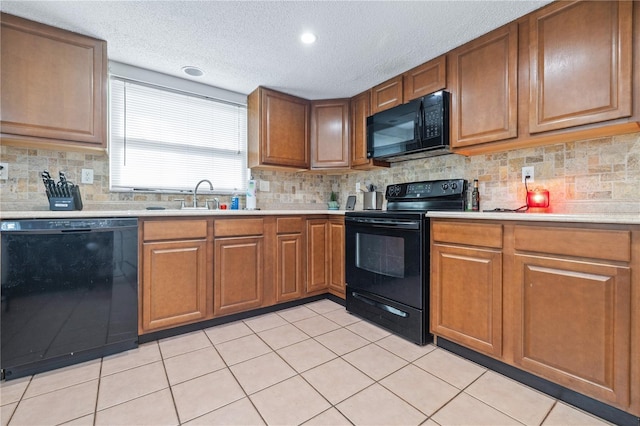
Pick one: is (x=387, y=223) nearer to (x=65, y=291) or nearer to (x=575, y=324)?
(x=575, y=324)

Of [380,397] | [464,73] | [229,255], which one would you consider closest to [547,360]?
[380,397]

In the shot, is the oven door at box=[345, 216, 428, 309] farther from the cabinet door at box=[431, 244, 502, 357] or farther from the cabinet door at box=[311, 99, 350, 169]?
the cabinet door at box=[311, 99, 350, 169]

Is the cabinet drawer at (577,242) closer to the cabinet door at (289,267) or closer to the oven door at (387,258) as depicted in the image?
the oven door at (387,258)

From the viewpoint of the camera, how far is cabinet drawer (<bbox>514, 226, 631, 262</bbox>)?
1.26 metres

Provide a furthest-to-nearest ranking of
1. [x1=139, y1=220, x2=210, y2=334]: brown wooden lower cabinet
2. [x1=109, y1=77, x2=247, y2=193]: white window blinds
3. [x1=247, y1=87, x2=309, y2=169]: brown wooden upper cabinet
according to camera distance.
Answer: [x1=247, y1=87, x2=309, y2=169]: brown wooden upper cabinet → [x1=109, y1=77, x2=247, y2=193]: white window blinds → [x1=139, y1=220, x2=210, y2=334]: brown wooden lower cabinet

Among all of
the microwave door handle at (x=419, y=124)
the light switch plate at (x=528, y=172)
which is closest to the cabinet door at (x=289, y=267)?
the microwave door handle at (x=419, y=124)

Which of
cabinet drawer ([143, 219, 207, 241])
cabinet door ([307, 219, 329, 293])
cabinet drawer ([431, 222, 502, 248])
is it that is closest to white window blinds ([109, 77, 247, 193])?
cabinet drawer ([143, 219, 207, 241])

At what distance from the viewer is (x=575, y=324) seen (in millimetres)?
1378

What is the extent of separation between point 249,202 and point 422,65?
2.01 metres

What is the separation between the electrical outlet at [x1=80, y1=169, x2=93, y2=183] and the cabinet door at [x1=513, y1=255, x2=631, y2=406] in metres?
3.03

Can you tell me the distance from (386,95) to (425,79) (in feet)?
1.41

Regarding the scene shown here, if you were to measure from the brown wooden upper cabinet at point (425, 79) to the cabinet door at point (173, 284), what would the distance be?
2.12 m

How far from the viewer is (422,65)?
7.86 feet

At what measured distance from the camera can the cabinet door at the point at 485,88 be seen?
1.88m
